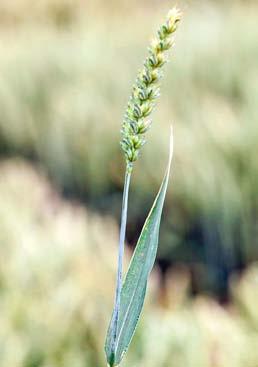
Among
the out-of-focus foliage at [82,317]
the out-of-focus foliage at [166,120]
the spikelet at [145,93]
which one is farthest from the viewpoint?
the out-of-focus foliage at [166,120]

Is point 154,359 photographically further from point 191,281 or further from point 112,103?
point 112,103

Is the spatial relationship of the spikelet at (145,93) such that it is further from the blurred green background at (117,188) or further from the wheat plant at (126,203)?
the blurred green background at (117,188)

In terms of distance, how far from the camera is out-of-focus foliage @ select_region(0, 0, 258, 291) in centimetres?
265

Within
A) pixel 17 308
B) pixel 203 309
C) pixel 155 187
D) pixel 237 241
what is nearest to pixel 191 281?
pixel 237 241

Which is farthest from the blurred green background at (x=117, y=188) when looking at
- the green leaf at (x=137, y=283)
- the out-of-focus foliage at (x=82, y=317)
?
the green leaf at (x=137, y=283)

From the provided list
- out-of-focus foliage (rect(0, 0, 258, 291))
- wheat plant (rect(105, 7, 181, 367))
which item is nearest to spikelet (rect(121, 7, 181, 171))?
wheat plant (rect(105, 7, 181, 367))

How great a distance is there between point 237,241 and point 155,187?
0.38m

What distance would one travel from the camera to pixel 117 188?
3033 mm

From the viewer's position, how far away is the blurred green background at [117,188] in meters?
1.36

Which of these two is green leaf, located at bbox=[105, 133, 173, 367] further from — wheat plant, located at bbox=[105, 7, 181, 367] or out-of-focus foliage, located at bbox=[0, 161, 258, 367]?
out-of-focus foliage, located at bbox=[0, 161, 258, 367]

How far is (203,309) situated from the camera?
5.05 ft

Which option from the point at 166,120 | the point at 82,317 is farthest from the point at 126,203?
the point at 166,120

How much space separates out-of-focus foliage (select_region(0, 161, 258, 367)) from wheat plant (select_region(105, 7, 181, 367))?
81 centimetres

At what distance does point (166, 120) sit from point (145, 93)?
8.70ft
